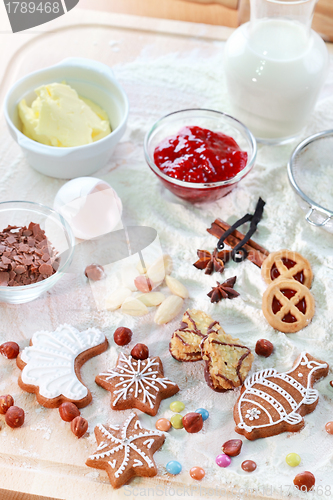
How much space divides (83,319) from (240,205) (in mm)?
629

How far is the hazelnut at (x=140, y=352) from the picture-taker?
132cm

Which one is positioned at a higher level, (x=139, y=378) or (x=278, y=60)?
(x=278, y=60)

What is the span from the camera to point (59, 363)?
1.28 m


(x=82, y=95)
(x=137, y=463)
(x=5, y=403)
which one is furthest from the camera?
(x=82, y=95)

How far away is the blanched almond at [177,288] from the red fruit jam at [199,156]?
32cm

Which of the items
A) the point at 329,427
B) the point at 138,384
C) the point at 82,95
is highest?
the point at 82,95

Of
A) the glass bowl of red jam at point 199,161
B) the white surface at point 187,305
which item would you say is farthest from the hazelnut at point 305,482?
the glass bowl of red jam at point 199,161

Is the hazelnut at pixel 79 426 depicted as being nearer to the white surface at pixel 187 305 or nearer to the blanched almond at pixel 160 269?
the white surface at pixel 187 305

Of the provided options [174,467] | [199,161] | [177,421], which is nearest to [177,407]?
[177,421]

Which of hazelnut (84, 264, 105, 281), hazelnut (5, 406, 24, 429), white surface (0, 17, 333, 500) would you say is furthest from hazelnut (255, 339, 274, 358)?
hazelnut (5, 406, 24, 429)

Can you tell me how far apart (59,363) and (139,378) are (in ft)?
0.66

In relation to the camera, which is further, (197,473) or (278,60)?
(278,60)

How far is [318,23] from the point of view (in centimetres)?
226

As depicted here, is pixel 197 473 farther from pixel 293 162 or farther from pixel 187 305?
pixel 293 162
